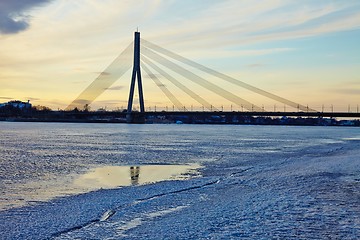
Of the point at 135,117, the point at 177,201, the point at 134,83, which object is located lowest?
the point at 177,201

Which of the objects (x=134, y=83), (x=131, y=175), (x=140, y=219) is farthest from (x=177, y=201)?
(x=134, y=83)

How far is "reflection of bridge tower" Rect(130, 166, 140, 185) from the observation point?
37.9 feet

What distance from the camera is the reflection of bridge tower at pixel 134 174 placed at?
11.6 metres

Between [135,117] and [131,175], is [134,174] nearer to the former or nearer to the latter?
[131,175]

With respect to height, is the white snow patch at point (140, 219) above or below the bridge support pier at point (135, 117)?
below

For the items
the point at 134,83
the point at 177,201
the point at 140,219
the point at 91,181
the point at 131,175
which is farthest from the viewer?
the point at 134,83

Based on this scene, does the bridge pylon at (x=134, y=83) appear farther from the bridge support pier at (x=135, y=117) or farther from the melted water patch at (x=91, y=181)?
the melted water patch at (x=91, y=181)

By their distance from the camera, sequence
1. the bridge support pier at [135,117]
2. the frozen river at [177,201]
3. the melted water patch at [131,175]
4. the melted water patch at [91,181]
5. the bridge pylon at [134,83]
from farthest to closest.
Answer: the bridge support pier at [135,117] → the bridge pylon at [134,83] → the melted water patch at [131,175] → the melted water patch at [91,181] → the frozen river at [177,201]

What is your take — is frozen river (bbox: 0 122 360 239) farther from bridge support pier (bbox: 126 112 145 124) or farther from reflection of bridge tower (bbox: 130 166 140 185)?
bridge support pier (bbox: 126 112 145 124)

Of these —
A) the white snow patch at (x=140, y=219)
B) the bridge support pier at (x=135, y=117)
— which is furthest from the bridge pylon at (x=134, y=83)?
the white snow patch at (x=140, y=219)

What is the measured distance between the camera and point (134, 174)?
13.0 meters

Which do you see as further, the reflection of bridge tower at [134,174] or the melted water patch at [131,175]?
the reflection of bridge tower at [134,174]

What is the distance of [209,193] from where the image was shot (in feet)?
31.5

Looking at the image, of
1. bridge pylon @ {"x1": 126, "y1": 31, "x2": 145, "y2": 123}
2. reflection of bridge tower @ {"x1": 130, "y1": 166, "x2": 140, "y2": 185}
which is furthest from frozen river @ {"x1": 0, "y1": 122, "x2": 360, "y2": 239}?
bridge pylon @ {"x1": 126, "y1": 31, "x2": 145, "y2": 123}
